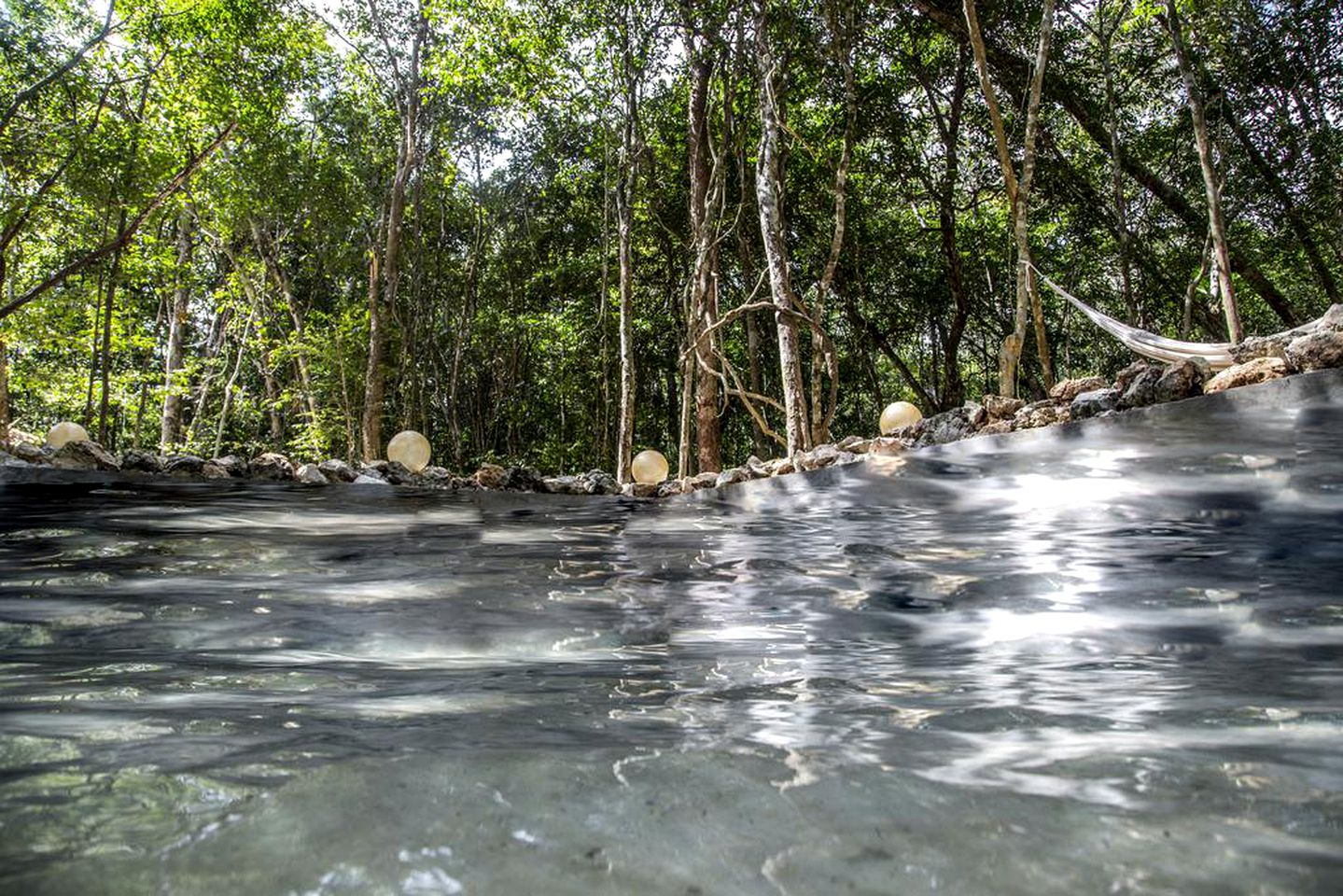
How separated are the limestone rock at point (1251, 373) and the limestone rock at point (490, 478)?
4601mm

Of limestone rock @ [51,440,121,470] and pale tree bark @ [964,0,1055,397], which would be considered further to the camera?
pale tree bark @ [964,0,1055,397]

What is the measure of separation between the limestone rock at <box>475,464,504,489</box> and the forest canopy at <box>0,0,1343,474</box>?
1816mm

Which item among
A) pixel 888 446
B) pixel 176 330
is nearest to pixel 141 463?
pixel 888 446

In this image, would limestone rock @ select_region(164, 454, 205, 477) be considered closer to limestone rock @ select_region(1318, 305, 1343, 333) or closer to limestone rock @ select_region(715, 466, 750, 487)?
limestone rock @ select_region(715, 466, 750, 487)

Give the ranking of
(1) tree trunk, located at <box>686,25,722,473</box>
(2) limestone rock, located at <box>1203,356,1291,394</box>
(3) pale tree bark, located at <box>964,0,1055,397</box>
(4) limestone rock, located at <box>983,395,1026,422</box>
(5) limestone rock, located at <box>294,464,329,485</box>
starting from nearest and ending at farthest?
(2) limestone rock, located at <box>1203,356,1291,394</box> < (4) limestone rock, located at <box>983,395,1026,422</box> < (5) limestone rock, located at <box>294,464,329,485</box> < (3) pale tree bark, located at <box>964,0,1055,397</box> < (1) tree trunk, located at <box>686,25,722,473</box>

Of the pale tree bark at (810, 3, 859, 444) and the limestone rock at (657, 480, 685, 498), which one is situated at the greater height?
the pale tree bark at (810, 3, 859, 444)

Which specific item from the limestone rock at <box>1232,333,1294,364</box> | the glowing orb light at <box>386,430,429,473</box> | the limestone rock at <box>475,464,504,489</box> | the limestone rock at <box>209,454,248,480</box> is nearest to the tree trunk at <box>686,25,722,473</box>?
the limestone rock at <box>475,464,504,489</box>

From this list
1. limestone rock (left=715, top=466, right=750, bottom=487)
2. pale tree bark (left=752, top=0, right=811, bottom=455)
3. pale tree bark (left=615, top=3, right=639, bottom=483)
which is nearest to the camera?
limestone rock (left=715, top=466, right=750, bottom=487)

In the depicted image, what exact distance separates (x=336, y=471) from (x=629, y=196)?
4.63 metres

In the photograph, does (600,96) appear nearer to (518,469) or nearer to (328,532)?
(518,469)

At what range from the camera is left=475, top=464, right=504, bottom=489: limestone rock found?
6332mm

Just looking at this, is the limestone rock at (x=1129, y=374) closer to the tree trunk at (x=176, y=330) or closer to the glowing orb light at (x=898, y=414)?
the glowing orb light at (x=898, y=414)

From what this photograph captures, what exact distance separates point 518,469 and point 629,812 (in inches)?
226

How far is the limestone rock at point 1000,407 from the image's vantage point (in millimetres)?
4621
